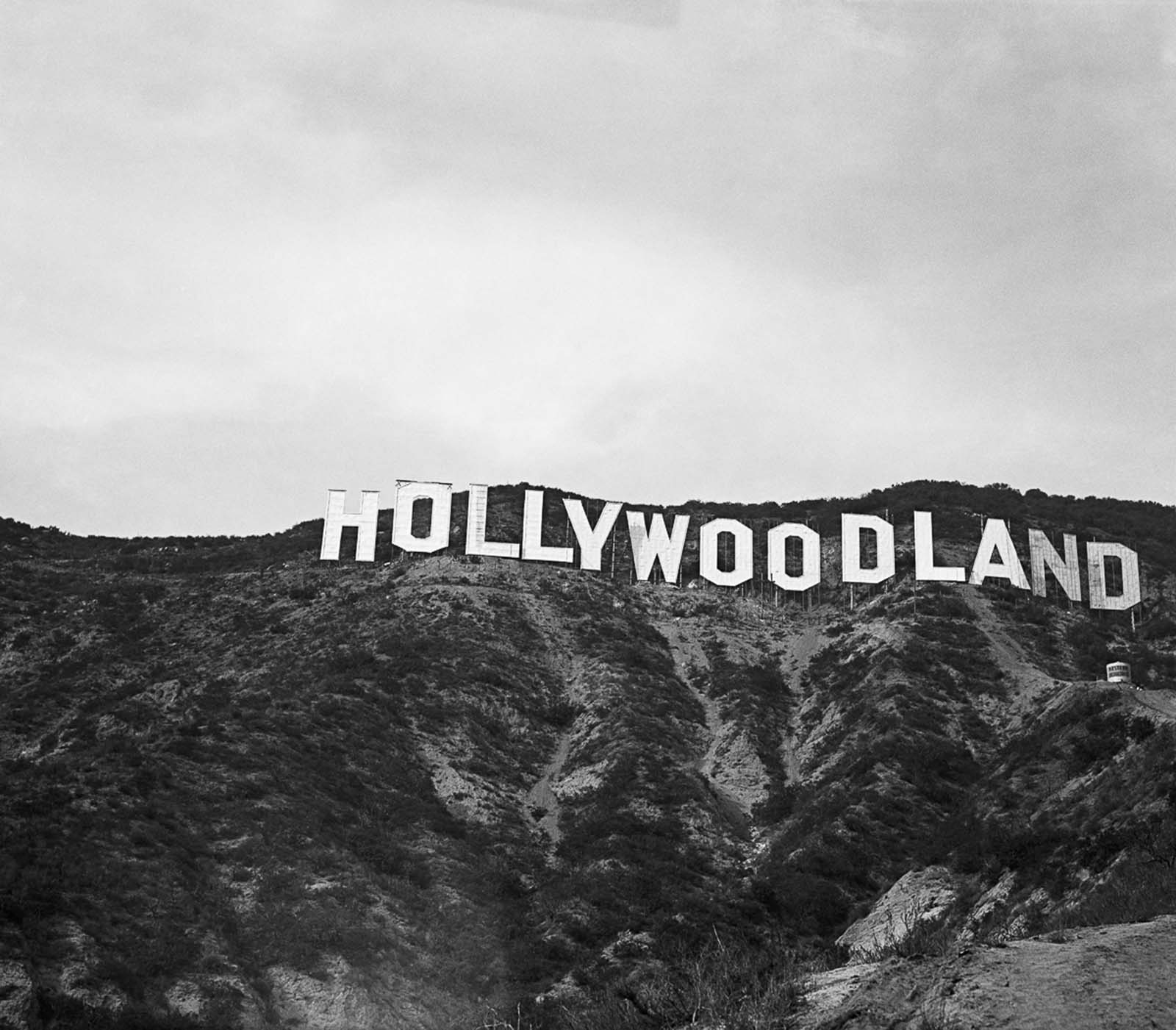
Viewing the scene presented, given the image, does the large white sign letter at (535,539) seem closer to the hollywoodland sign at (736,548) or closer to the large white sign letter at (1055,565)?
the hollywoodland sign at (736,548)

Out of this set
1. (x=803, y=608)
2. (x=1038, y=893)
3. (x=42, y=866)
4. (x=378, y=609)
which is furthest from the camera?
(x=803, y=608)

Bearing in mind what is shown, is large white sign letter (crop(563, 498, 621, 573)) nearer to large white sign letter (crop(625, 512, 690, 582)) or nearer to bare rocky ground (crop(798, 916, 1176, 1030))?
large white sign letter (crop(625, 512, 690, 582))

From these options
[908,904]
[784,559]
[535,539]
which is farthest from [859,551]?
[908,904]

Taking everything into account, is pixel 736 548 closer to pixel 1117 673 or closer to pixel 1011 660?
pixel 1011 660

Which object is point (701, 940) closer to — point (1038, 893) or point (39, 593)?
point (1038, 893)

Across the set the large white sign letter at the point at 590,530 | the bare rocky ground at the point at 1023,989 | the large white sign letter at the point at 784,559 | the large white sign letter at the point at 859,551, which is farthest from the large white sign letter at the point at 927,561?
the bare rocky ground at the point at 1023,989

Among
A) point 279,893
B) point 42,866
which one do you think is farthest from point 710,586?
point 42,866
